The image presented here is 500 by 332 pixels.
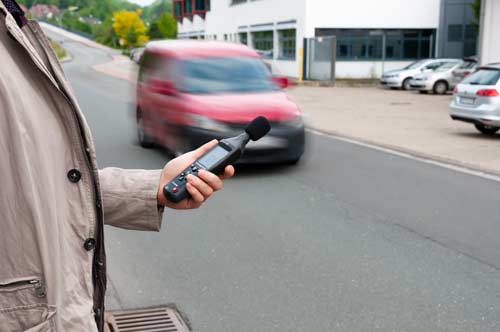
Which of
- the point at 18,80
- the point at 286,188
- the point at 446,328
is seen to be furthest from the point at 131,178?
the point at 286,188

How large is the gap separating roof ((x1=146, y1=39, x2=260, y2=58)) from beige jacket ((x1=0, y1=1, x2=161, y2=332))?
9.07 metres

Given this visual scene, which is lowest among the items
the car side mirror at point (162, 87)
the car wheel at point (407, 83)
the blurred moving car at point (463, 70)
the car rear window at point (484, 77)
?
the car wheel at point (407, 83)

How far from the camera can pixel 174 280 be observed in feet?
16.4

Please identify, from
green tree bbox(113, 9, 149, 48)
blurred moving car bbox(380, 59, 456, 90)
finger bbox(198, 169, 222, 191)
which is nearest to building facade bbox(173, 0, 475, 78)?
blurred moving car bbox(380, 59, 456, 90)

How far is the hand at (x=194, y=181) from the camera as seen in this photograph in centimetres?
175

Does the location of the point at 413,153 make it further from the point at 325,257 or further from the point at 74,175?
the point at 74,175

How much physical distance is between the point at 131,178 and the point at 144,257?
12.4ft

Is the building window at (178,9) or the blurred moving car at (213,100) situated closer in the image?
the blurred moving car at (213,100)

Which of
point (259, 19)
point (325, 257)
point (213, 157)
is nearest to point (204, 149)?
point (213, 157)

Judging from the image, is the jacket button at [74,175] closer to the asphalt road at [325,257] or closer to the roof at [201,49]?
the asphalt road at [325,257]

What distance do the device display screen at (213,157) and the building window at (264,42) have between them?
37199 mm

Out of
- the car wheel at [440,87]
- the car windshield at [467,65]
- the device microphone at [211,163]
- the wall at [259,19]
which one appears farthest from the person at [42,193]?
the car windshield at [467,65]

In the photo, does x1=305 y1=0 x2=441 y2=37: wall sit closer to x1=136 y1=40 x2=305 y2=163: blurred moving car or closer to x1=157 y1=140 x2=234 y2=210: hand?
x1=136 y1=40 x2=305 y2=163: blurred moving car

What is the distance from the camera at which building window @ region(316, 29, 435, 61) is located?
35.2 m
